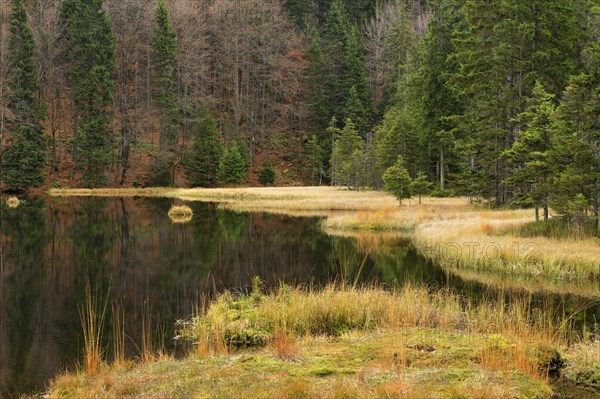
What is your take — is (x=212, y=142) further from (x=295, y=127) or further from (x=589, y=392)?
(x=589, y=392)

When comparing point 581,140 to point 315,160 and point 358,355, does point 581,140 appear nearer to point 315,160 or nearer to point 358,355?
point 358,355

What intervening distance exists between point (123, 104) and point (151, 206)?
2939 centimetres

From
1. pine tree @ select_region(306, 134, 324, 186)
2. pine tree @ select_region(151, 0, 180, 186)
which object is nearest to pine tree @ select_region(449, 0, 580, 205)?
pine tree @ select_region(306, 134, 324, 186)

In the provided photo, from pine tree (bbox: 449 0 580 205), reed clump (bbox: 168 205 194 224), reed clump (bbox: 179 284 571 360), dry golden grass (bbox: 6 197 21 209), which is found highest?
pine tree (bbox: 449 0 580 205)

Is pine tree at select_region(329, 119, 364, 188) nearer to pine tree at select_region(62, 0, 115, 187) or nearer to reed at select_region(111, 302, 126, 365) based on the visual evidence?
pine tree at select_region(62, 0, 115, 187)

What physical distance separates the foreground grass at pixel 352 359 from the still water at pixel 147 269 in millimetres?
1834

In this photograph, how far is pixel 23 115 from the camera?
2502 inches

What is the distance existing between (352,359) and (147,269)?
13.9 m

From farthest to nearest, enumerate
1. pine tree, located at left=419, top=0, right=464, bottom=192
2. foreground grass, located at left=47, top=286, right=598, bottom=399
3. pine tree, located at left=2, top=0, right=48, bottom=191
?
pine tree, located at left=2, top=0, right=48, bottom=191 → pine tree, located at left=419, top=0, right=464, bottom=192 → foreground grass, located at left=47, top=286, right=598, bottom=399

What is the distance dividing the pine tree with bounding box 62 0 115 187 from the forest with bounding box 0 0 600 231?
0.23 metres

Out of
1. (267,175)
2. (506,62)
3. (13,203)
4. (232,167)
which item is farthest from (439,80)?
(13,203)

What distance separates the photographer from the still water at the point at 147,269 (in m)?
11.8

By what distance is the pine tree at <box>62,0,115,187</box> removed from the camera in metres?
67.8

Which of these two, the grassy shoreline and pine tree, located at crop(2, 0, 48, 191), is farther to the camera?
pine tree, located at crop(2, 0, 48, 191)
